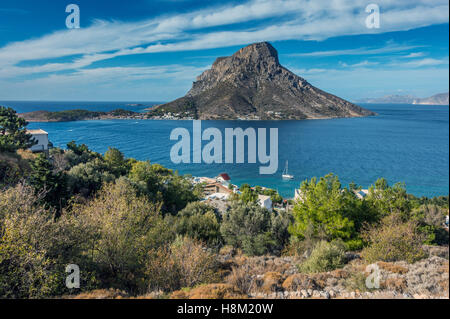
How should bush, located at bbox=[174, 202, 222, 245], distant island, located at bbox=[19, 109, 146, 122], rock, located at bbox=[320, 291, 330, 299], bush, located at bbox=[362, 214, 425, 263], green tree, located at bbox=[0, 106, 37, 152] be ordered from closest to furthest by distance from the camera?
rock, located at bbox=[320, 291, 330, 299], bush, located at bbox=[362, 214, 425, 263], bush, located at bbox=[174, 202, 222, 245], green tree, located at bbox=[0, 106, 37, 152], distant island, located at bbox=[19, 109, 146, 122]

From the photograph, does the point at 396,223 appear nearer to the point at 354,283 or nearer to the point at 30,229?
the point at 354,283

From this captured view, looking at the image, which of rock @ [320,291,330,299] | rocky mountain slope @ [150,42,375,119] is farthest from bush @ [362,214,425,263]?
rocky mountain slope @ [150,42,375,119]

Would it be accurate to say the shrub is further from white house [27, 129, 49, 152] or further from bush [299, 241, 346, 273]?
white house [27, 129, 49, 152]

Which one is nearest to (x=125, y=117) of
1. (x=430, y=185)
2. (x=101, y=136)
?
(x=101, y=136)

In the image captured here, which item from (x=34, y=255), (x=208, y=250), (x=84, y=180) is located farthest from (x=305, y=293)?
(x=84, y=180)

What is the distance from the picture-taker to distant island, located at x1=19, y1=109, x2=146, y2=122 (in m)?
109

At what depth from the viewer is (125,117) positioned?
151 m

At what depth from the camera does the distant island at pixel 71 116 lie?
108694 mm

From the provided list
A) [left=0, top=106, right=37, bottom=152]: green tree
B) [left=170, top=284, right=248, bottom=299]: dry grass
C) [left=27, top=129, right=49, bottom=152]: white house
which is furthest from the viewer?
[left=27, top=129, right=49, bottom=152]: white house

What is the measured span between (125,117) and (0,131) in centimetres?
13480

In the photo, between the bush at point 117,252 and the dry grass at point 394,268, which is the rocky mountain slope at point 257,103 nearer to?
the dry grass at point 394,268

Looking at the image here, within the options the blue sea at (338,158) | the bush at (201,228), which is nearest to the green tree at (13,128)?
the bush at (201,228)

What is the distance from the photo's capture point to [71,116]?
395ft

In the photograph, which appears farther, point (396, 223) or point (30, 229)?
point (396, 223)
